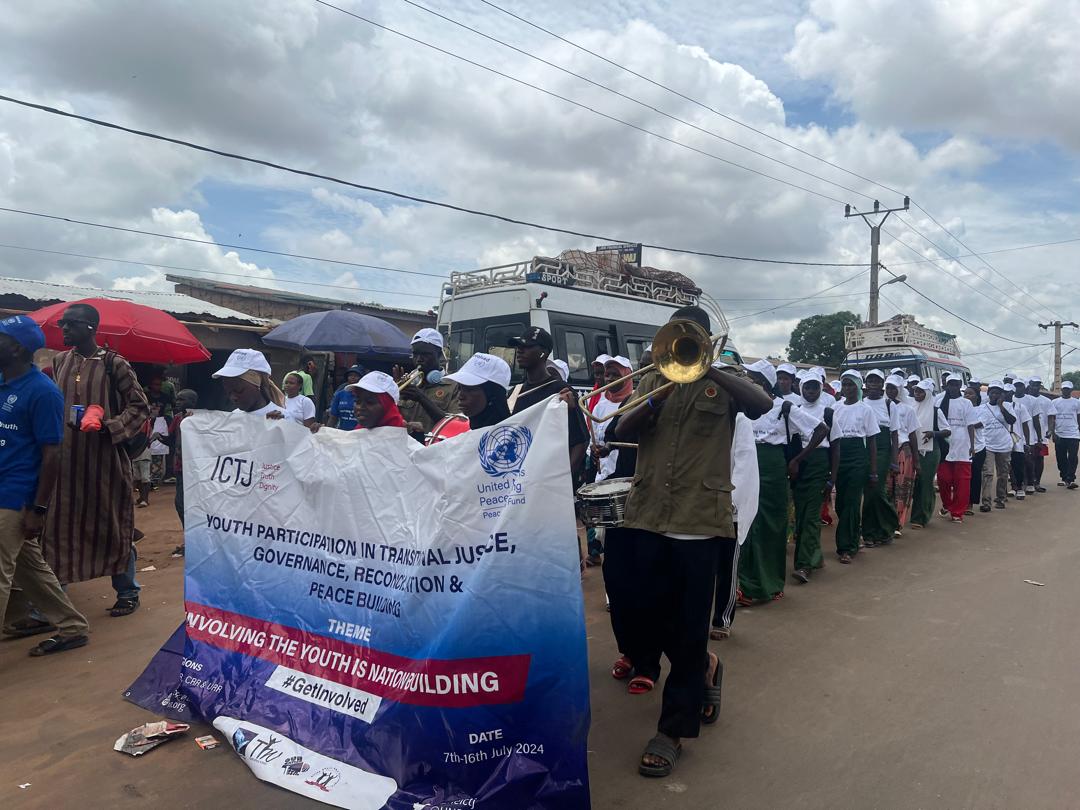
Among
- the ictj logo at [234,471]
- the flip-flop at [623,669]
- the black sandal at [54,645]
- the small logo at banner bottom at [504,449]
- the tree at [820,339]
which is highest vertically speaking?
the tree at [820,339]

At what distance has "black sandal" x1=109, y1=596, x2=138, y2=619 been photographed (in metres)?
5.33

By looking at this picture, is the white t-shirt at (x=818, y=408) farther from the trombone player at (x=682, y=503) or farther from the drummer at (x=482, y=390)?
the drummer at (x=482, y=390)

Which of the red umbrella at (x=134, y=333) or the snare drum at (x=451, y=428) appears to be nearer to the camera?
the snare drum at (x=451, y=428)

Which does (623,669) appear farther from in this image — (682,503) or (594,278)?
(594,278)

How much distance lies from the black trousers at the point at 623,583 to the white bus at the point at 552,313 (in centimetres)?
620

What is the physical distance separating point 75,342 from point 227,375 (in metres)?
1.39

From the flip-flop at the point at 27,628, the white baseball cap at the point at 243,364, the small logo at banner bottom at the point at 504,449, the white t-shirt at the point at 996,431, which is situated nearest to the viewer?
the small logo at banner bottom at the point at 504,449

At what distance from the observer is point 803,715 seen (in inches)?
149

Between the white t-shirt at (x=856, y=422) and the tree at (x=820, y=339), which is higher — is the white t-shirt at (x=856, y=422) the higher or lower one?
the lower one

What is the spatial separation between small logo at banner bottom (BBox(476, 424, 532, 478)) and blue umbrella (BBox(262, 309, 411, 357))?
851 cm

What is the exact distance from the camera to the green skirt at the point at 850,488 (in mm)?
7258

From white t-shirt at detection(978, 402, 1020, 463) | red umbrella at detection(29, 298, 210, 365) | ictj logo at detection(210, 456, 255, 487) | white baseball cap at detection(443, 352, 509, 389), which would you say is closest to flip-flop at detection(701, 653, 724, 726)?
white baseball cap at detection(443, 352, 509, 389)

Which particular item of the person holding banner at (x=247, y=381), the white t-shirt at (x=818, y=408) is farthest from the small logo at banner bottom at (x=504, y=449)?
the white t-shirt at (x=818, y=408)

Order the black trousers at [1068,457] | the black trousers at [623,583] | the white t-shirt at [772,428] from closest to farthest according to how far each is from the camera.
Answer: the black trousers at [623,583] < the white t-shirt at [772,428] < the black trousers at [1068,457]
